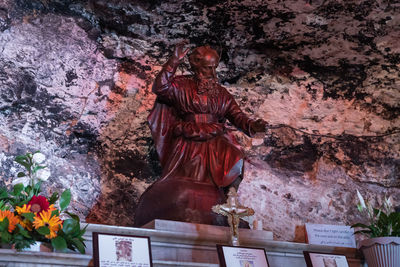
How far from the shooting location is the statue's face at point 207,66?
462 centimetres

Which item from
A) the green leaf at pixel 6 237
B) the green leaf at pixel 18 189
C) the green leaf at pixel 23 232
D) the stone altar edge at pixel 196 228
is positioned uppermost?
the green leaf at pixel 18 189

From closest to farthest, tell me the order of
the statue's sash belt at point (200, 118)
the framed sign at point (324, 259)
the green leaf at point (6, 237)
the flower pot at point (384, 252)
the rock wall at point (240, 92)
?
1. the green leaf at point (6, 237)
2. the framed sign at point (324, 259)
3. the flower pot at point (384, 252)
4. the statue's sash belt at point (200, 118)
5. the rock wall at point (240, 92)

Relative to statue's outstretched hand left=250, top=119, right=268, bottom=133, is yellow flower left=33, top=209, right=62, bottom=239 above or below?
below

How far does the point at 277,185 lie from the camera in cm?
554

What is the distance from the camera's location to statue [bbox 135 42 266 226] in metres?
4.02

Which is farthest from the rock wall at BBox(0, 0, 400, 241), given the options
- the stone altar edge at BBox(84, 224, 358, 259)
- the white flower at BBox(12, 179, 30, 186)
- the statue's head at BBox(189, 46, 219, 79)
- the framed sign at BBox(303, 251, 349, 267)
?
the framed sign at BBox(303, 251, 349, 267)

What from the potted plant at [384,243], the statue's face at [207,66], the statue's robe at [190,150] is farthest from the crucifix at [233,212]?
the statue's face at [207,66]

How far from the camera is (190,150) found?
14.5 feet

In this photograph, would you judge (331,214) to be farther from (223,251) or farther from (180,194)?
(223,251)

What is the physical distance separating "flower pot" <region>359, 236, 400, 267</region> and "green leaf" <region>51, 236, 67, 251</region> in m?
1.79

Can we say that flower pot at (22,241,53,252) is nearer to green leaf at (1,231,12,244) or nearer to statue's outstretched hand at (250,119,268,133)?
green leaf at (1,231,12,244)

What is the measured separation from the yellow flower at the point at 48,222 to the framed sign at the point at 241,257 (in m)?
0.81

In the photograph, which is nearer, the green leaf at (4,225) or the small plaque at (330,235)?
the green leaf at (4,225)

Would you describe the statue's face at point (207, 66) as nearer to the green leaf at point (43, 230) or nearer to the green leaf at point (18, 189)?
the green leaf at point (18, 189)
